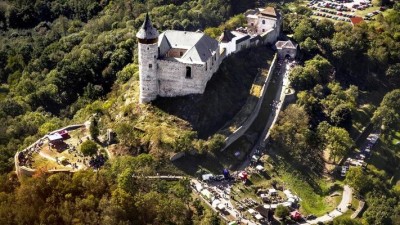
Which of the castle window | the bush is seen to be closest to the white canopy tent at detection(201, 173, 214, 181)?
the bush

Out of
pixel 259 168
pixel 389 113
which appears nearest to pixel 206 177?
pixel 259 168

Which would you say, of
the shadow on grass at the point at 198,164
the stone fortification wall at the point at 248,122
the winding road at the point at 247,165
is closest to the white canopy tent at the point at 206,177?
the winding road at the point at 247,165

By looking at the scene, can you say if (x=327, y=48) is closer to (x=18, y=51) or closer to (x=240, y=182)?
(x=240, y=182)

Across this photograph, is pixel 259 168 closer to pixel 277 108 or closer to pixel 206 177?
pixel 206 177

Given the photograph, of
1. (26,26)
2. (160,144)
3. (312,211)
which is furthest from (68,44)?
(312,211)

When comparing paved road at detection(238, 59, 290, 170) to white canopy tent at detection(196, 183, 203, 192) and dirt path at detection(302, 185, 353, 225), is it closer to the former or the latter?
white canopy tent at detection(196, 183, 203, 192)
